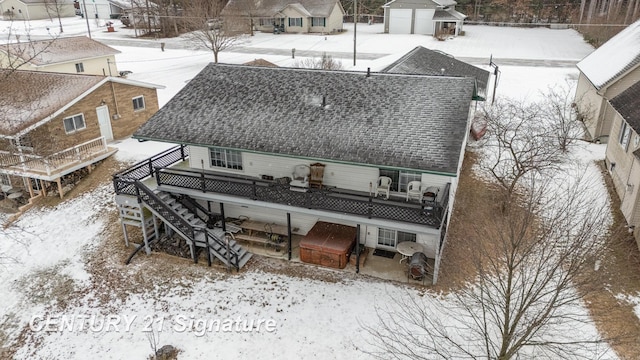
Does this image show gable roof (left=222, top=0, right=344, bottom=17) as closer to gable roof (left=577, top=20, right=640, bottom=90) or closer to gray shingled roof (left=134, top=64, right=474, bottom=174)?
gable roof (left=577, top=20, right=640, bottom=90)

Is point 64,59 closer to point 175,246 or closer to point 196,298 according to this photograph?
point 175,246

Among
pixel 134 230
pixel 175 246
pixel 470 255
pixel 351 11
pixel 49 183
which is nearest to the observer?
pixel 470 255

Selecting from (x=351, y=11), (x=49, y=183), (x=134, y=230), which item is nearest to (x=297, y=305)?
(x=134, y=230)

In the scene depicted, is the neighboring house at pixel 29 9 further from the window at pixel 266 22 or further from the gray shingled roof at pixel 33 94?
the gray shingled roof at pixel 33 94

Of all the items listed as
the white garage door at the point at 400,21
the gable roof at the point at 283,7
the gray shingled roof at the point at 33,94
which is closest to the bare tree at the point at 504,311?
the gray shingled roof at the point at 33,94

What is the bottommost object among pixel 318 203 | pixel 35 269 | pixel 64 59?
pixel 35 269

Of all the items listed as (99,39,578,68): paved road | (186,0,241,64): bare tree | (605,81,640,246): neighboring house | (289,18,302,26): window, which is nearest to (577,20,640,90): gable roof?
(605,81,640,246): neighboring house
